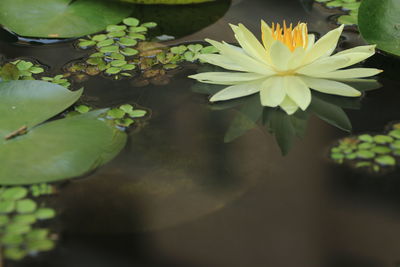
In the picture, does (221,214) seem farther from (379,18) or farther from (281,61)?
(379,18)

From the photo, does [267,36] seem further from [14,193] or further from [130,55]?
[14,193]

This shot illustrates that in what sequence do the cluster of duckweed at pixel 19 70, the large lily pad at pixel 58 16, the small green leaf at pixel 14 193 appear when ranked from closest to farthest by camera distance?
the small green leaf at pixel 14 193, the cluster of duckweed at pixel 19 70, the large lily pad at pixel 58 16

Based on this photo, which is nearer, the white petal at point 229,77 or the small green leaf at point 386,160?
the small green leaf at point 386,160

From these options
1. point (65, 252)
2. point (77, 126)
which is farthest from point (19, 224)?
point (77, 126)

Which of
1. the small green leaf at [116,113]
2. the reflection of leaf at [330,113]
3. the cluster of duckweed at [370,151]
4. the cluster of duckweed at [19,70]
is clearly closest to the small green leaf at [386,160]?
the cluster of duckweed at [370,151]

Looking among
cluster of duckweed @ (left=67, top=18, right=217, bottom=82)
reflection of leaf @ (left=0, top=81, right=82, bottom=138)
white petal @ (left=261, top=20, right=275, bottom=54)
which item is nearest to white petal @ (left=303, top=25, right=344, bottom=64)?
white petal @ (left=261, top=20, right=275, bottom=54)

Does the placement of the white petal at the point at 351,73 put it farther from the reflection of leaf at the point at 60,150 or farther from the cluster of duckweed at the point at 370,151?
the reflection of leaf at the point at 60,150
